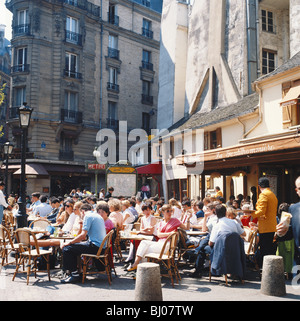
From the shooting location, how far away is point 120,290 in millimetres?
5945

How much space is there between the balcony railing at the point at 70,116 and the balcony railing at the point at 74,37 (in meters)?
5.48

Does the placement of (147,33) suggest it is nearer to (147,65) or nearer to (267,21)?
(147,65)

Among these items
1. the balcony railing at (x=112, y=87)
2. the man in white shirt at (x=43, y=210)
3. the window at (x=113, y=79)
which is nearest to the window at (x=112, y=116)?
the balcony railing at (x=112, y=87)

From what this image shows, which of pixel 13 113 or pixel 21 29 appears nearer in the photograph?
pixel 13 113

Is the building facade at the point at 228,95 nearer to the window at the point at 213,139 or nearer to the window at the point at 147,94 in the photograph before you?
the window at the point at 213,139

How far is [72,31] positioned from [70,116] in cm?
681

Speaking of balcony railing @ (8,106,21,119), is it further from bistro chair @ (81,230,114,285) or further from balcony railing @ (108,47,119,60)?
bistro chair @ (81,230,114,285)

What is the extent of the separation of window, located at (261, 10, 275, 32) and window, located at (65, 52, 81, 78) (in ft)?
50.2

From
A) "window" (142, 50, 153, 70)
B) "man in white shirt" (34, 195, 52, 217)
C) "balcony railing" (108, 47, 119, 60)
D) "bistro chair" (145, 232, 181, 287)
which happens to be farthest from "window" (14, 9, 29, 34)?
"bistro chair" (145, 232, 181, 287)

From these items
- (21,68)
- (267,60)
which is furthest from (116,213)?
(21,68)

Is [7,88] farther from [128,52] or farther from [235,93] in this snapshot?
[235,93]

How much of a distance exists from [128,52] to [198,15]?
11029 millimetres

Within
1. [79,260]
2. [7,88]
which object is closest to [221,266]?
[79,260]

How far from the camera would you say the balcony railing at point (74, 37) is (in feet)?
92.4
